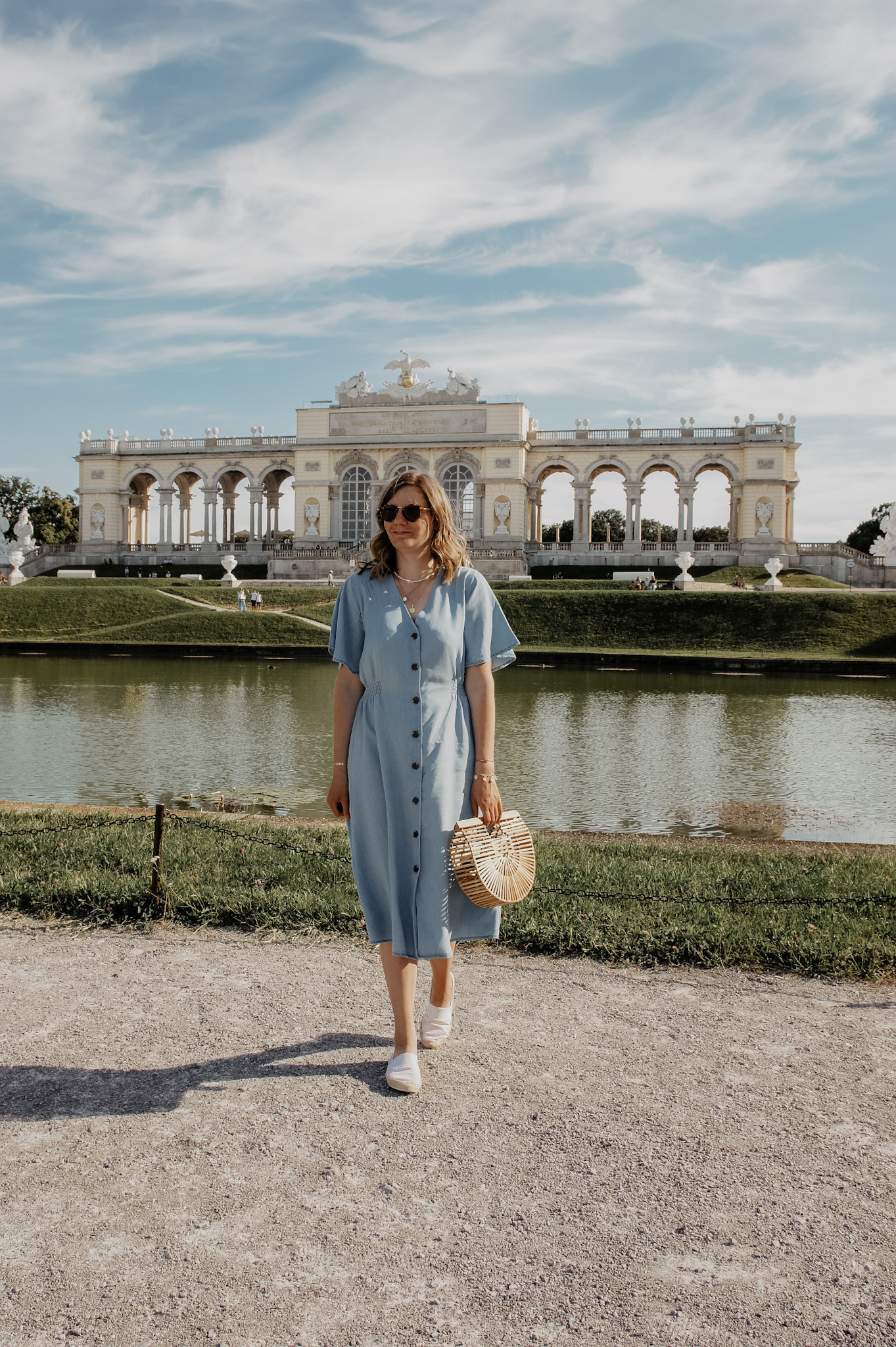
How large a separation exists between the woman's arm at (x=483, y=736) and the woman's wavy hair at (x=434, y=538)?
1.30ft

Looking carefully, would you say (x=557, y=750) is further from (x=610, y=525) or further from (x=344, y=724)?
(x=610, y=525)

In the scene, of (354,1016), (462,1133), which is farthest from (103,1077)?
(462,1133)

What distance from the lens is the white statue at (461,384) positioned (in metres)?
55.8

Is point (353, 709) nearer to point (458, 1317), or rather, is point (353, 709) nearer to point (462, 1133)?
point (462, 1133)

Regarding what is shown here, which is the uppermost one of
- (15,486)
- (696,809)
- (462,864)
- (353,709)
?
(15,486)

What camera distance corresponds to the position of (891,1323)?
8.27 ft

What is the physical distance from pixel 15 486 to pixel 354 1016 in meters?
76.8

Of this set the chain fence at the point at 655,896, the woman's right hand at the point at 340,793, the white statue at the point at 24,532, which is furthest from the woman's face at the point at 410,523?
the white statue at the point at 24,532

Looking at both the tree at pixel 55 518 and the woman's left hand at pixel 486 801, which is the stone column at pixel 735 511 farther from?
the woman's left hand at pixel 486 801

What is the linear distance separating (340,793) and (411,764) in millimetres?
376

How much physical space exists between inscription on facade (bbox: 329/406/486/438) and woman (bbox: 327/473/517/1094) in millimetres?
53134

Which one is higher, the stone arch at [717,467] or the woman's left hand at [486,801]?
the stone arch at [717,467]

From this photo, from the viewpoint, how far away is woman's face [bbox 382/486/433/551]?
399 cm

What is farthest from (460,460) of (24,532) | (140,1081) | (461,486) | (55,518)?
(140,1081)
